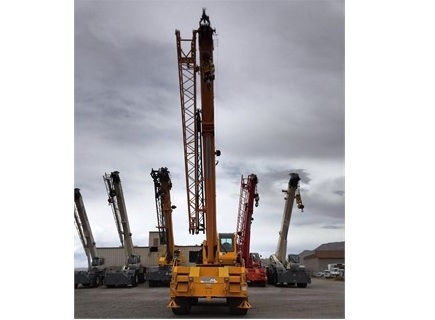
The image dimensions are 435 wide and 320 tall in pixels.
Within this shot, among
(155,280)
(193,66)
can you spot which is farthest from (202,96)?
(155,280)

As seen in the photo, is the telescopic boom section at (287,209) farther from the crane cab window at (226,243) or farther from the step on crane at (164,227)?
the crane cab window at (226,243)

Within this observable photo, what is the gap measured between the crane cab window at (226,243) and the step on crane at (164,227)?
387 inches

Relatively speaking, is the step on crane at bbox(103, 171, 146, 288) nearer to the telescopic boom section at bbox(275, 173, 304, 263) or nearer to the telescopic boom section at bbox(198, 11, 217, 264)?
the telescopic boom section at bbox(275, 173, 304, 263)

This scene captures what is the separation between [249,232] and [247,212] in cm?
152

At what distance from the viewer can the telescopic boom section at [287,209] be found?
3077 centimetres

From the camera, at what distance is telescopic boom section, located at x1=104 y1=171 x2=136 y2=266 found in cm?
3064

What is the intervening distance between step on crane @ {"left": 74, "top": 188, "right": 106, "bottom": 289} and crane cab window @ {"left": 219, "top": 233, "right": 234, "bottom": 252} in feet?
49.5

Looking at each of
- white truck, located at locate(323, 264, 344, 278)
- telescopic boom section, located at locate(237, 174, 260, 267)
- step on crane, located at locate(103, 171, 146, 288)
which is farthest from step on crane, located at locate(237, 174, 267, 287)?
white truck, located at locate(323, 264, 344, 278)

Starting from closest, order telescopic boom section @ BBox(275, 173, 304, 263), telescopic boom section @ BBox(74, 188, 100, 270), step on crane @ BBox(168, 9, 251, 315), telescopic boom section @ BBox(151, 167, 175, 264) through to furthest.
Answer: step on crane @ BBox(168, 9, 251, 315)
telescopic boom section @ BBox(151, 167, 175, 264)
telescopic boom section @ BBox(74, 188, 100, 270)
telescopic boom section @ BBox(275, 173, 304, 263)

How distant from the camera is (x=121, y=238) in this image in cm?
3378

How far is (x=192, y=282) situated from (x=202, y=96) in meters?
5.29

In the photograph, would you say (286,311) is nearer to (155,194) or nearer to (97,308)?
(97,308)

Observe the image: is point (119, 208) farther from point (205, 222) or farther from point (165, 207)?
point (205, 222)

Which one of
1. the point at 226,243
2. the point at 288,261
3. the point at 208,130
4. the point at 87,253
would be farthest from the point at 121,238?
the point at 208,130
